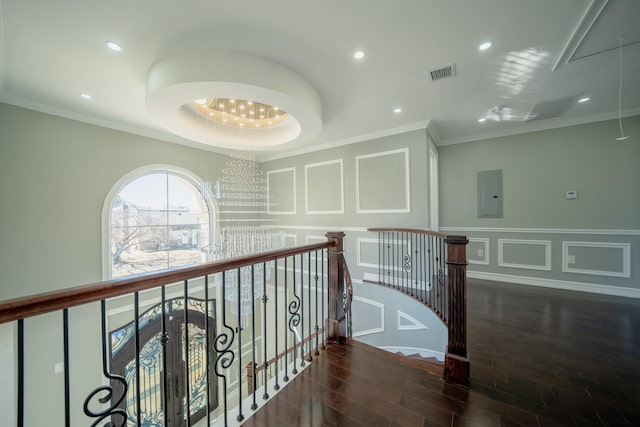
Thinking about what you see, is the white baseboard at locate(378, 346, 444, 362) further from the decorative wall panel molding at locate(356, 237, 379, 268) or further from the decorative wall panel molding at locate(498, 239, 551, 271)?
the decorative wall panel molding at locate(498, 239, 551, 271)

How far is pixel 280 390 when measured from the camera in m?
1.72

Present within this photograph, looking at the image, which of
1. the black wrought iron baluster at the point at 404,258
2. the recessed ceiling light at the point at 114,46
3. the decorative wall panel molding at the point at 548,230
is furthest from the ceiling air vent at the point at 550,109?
the recessed ceiling light at the point at 114,46

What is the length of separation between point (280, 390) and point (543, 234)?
512 cm

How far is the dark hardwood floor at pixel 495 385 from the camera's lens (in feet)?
5.02

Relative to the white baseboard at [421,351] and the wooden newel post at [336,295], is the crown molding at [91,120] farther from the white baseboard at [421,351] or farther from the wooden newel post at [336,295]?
the white baseboard at [421,351]

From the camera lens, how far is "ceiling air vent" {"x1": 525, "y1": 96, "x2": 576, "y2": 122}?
333 cm

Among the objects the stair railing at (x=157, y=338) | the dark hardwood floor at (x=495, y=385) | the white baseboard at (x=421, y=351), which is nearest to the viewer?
the stair railing at (x=157, y=338)

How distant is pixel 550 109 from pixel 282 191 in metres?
5.19

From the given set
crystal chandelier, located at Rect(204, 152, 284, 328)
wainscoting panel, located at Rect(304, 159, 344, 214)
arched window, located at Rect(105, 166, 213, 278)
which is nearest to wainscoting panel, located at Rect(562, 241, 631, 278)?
wainscoting panel, located at Rect(304, 159, 344, 214)

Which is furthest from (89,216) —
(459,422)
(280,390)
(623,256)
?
(623,256)

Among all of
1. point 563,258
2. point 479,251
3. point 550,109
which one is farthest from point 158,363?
point 550,109

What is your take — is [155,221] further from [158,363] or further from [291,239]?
[291,239]

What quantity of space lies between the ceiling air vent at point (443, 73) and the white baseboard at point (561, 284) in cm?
393

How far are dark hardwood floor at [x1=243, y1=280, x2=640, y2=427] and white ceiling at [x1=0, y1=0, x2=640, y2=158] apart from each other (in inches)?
114
